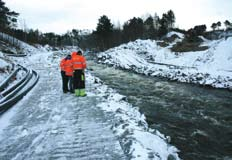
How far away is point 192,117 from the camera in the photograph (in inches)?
395

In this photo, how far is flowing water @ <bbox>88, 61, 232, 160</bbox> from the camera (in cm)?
695

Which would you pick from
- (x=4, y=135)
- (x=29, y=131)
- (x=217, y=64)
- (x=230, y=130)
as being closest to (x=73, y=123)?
(x=29, y=131)

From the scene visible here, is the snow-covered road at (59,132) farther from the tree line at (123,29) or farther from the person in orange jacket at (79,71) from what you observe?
the tree line at (123,29)

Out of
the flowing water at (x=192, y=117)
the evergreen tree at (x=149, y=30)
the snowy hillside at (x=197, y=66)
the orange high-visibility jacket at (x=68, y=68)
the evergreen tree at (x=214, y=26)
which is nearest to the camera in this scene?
the flowing water at (x=192, y=117)

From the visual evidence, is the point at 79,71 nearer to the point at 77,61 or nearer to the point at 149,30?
the point at 77,61

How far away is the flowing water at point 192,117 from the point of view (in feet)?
22.8

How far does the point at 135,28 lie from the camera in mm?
72562

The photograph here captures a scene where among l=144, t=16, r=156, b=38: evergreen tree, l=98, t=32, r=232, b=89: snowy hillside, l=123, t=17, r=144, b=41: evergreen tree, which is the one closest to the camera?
l=98, t=32, r=232, b=89: snowy hillside

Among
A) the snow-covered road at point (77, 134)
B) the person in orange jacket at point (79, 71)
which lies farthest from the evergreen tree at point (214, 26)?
the snow-covered road at point (77, 134)

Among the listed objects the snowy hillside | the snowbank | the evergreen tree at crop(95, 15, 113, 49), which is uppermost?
the evergreen tree at crop(95, 15, 113, 49)

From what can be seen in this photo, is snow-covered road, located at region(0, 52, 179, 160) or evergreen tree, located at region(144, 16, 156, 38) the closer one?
snow-covered road, located at region(0, 52, 179, 160)

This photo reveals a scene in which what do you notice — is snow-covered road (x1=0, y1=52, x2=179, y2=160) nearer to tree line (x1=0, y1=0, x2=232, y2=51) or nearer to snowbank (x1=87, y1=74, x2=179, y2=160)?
snowbank (x1=87, y1=74, x2=179, y2=160)

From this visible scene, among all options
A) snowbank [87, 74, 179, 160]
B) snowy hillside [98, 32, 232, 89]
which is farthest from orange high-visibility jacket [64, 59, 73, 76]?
snowy hillside [98, 32, 232, 89]

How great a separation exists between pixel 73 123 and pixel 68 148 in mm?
1606
